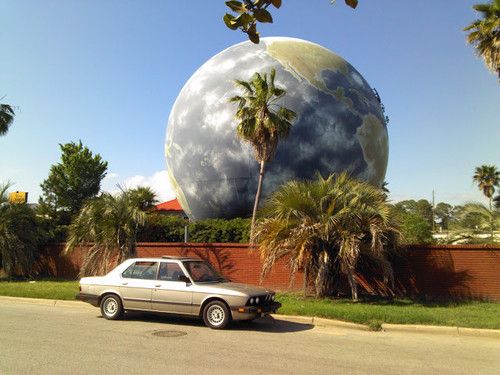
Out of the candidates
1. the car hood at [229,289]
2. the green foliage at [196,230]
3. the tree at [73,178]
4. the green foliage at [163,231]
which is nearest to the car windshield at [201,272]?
the car hood at [229,289]

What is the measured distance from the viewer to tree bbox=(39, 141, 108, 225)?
32500mm

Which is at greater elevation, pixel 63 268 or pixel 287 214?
pixel 287 214

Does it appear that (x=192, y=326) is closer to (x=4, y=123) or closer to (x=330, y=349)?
(x=330, y=349)

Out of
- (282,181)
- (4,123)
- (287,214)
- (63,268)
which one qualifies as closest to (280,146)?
(282,181)

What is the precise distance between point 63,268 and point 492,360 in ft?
60.2

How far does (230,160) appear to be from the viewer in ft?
69.7

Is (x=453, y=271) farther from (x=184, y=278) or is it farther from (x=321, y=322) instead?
(x=184, y=278)

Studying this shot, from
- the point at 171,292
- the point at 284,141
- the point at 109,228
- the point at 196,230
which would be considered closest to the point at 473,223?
the point at 284,141

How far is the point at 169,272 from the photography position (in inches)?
419

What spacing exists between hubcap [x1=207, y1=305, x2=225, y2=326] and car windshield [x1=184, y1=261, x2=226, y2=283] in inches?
29.2

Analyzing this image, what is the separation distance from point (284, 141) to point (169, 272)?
11074mm

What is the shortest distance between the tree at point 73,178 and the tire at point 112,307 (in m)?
21.8

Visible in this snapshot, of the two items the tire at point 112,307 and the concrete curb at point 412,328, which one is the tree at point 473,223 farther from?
the tire at point 112,307

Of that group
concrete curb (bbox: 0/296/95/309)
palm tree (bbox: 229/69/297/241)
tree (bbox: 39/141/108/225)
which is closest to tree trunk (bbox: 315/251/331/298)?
palm tree (bbox: 229/69/297/241)
